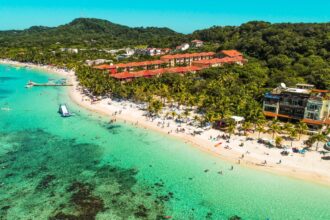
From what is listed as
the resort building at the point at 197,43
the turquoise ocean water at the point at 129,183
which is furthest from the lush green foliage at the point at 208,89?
the resort building at the point at 197,43

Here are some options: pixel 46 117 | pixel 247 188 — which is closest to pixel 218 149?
pixel 247 188

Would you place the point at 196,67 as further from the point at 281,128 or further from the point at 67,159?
the point at 67,159

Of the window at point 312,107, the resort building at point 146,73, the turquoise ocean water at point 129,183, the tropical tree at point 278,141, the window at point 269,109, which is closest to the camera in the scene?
the turquoise ocean water at point 129,183

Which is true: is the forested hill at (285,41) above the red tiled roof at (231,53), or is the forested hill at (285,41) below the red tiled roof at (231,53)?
above

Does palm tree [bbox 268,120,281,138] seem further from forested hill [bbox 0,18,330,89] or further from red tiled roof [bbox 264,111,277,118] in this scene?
forested hill [bbox 0,18,330,89]

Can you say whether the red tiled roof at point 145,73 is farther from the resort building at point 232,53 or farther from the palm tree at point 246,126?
the palm tree at point 246,126

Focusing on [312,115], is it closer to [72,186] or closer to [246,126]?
[246,126]

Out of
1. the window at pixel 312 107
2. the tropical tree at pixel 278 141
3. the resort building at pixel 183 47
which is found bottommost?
the tropical tree at pixel 278 141
